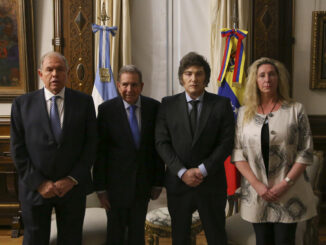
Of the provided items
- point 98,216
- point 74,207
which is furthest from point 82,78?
point 74,207

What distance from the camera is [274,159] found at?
1882 mm

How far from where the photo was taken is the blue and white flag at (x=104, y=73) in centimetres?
326

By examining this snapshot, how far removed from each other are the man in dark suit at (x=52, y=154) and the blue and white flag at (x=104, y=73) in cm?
131

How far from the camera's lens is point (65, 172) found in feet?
6.12

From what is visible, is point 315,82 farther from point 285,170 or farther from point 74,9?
point 74,9

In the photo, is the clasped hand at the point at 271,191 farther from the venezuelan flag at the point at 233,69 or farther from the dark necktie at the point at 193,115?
the venezuelan flag at the point at 233,69

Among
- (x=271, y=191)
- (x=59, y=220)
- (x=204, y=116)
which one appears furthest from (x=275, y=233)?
(x=59, y=220)

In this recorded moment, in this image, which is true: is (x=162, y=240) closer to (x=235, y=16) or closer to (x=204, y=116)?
(x=204, y=116)

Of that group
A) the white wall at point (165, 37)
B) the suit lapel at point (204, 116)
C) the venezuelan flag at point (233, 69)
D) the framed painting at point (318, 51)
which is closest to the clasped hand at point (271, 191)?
the suit lapel at point (204, 116)

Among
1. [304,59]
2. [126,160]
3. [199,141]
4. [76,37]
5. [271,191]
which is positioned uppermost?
[76,37]

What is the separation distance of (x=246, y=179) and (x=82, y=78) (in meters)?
2.24

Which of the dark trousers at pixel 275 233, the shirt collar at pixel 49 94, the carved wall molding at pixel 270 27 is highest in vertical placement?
the carved wall molding at pixel 270 27

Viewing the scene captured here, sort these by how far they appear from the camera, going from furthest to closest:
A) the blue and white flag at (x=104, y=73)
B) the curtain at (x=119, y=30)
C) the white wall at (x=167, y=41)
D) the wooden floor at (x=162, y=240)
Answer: the white wall at (x=167, y=41) < the curtain at (x=119, y=30) < the blue and white flag at (x=104, y=73) < the wooden floor at (x=162, y=240)

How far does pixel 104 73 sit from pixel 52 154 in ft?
5.16
